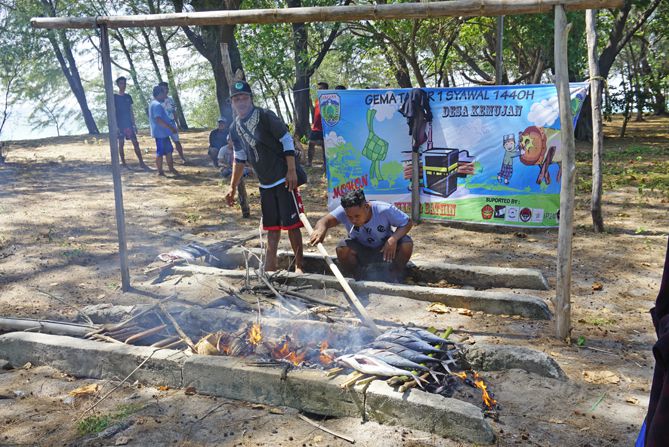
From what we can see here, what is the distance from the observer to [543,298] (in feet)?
18.1

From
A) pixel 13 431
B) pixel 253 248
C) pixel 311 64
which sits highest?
pixel 311 64

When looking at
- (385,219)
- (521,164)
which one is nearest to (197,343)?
(385,219)

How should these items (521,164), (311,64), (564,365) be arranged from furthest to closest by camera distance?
(311,64), (521,164), (564,365)

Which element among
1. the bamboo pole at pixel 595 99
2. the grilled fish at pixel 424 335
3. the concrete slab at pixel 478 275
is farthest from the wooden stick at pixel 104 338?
the bamboo pole at pixel 595 99

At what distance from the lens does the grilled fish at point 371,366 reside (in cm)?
355

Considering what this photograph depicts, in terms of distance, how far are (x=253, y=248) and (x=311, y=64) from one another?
30.2ft

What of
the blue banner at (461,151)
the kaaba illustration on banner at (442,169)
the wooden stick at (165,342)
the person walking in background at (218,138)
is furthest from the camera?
the person walking in background at (218,138)

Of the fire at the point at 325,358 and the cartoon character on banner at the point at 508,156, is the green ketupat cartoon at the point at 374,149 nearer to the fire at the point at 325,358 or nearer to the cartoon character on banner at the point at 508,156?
the cartoon character on banner at the point at 508,156

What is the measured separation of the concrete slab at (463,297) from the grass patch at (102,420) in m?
2.46

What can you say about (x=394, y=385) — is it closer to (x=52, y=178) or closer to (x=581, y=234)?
(x=581, y=234)

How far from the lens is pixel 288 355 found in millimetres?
4062

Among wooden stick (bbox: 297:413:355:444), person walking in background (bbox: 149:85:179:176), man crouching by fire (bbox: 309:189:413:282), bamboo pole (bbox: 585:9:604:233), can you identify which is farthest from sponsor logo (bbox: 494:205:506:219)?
person walking in background (bbox: 149:85:179:176)

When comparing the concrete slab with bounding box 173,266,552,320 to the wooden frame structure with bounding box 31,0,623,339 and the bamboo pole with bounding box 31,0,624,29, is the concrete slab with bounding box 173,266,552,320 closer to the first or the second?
the wooden frame structure with bounding box 31,0,623,339

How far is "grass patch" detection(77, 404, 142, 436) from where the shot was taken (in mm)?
3500
